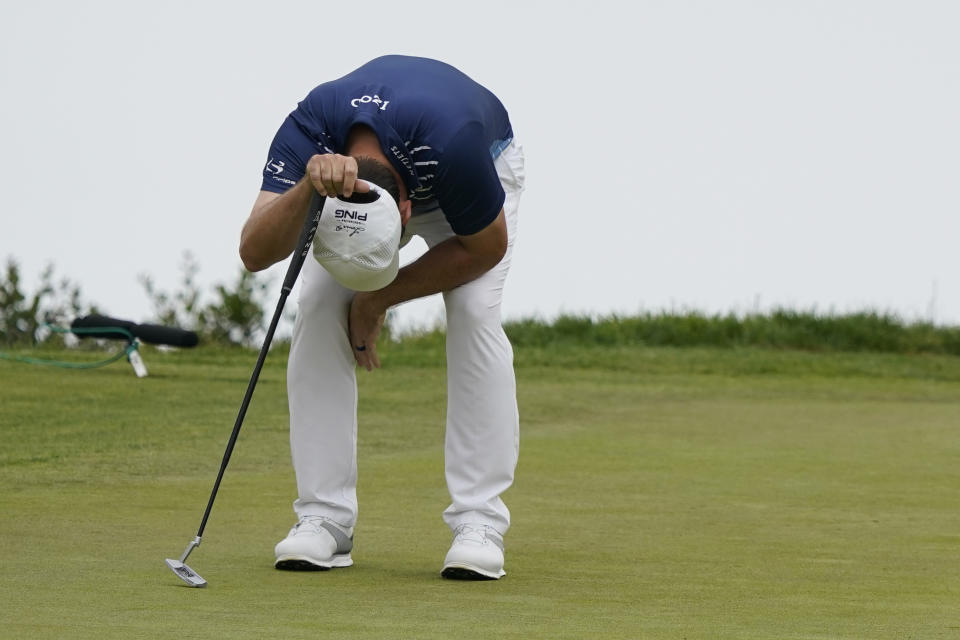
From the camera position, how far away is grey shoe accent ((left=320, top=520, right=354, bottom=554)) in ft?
11.8

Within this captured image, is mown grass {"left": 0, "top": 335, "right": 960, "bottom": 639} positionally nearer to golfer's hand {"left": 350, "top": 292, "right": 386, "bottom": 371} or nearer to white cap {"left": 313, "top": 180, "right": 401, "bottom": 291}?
golfer's hand {"left": 350, "top": 292, "right": 386, "bottom": 371}

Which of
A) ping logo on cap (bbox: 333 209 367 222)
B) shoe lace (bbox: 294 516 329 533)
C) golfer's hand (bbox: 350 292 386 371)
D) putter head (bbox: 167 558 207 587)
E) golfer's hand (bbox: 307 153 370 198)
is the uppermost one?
golfer's hand (bbox: 307 153 370 198)

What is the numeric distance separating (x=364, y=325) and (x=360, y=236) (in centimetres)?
46

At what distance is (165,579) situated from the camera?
10.3 ft

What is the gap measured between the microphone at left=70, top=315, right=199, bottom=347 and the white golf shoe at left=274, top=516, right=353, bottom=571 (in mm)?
6865

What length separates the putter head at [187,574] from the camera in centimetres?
302

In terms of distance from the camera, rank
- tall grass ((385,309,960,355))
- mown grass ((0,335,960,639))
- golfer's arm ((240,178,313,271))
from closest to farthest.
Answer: mown grass ((0,335,960,639)) → golfer's arm ((240,178,313,271)) → tall grass ((385,309,960,355))

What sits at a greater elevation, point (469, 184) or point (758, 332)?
point (469, 184)

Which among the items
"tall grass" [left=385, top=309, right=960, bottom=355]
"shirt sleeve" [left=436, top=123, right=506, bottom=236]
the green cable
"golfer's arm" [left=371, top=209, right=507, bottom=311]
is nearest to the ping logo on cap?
"shirt sleeve" [left=436, top=123, right=506, bottom=236]

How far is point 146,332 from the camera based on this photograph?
10.2 m

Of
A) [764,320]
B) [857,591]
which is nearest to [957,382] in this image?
[764,320]

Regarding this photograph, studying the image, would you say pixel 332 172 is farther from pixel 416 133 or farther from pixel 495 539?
pixel 495 539

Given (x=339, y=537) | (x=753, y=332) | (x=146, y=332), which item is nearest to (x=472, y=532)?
(x=339, y=537)

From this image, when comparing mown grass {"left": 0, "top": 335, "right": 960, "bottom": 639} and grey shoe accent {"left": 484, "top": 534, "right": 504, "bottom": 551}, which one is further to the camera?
grey shoe accent {"left": 484, "top": 534, "right": 504, "bottom": 551}
